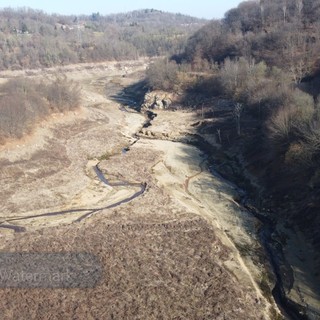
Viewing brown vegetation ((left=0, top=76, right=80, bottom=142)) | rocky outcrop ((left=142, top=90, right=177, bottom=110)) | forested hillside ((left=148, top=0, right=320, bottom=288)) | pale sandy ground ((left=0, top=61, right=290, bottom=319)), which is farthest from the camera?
rocky outcrop ((left=142, top=90, right=177, bottom=110))

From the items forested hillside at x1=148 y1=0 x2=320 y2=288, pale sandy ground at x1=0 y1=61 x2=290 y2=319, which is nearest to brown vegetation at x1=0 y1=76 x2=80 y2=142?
pale sandy ground at x1=0 y1=61 x2=290 y2=319

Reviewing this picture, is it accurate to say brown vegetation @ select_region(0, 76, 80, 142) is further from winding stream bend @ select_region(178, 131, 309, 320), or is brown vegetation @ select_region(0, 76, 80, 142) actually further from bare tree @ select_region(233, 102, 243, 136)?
winding stream bend @ select_region(178, 131, 309, 320)

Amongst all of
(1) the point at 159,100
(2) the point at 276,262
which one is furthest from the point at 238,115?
(2) the point at 276,262

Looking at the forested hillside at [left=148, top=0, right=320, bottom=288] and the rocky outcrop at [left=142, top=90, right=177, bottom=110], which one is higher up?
the forested hillside at [left=148, top=0, right=320, bottom=288]

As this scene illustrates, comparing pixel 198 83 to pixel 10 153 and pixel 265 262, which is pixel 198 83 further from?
pixel 265 262

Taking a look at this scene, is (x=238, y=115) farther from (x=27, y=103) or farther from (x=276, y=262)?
(x=27, y=103)

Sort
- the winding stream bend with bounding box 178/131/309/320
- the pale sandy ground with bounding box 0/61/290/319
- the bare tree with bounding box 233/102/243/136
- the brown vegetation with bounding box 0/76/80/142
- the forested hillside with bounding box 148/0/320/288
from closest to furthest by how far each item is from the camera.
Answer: the winding stream bend with bounding box 178/131/309/320 < the pale sandy ground with bounding box 0/61/290/319 < the forested hillside with bounding box 148/0/320/288 < the brown vegetation with bounding box 0/76/80/142 < the bare tree with bounding box 233/102/243/136
